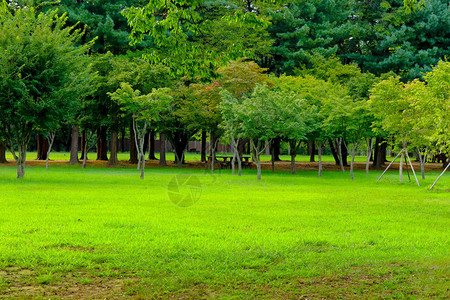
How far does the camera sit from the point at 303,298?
523 centimetres

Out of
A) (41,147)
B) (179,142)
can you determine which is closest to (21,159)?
(179,142)

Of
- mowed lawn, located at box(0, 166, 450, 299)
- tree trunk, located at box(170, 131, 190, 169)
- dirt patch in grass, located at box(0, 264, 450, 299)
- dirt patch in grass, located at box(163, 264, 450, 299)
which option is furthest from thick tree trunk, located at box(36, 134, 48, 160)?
dirt patch in grass, located at box(163, 264, 450, 299)

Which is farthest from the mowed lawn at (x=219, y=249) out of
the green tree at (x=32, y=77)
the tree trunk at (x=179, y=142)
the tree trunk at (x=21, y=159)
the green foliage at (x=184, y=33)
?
the tree trunk at (x=179, y=142)

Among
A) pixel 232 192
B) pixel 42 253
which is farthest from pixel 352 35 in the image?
pixel 42 253

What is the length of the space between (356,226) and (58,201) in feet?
28.2

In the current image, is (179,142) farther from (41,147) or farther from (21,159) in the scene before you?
(21,159)

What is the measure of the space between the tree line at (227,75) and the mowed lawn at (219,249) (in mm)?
3660

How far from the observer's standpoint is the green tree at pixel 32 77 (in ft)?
61.5

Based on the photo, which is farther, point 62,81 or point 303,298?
point 62,81

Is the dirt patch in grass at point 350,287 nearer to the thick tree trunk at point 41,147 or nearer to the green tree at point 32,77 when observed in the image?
the green tree at point 32,77

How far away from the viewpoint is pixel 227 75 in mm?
27797

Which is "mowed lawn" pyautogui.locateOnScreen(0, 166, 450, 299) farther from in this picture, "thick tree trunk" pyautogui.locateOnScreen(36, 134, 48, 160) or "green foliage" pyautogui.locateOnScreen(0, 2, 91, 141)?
"thick tree trunk" pyautogui.locateOnScreen(36, 134, 48, 160)

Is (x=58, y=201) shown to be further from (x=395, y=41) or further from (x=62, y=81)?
(x=395, y=41)

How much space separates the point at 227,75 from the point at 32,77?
12273 millimetres
